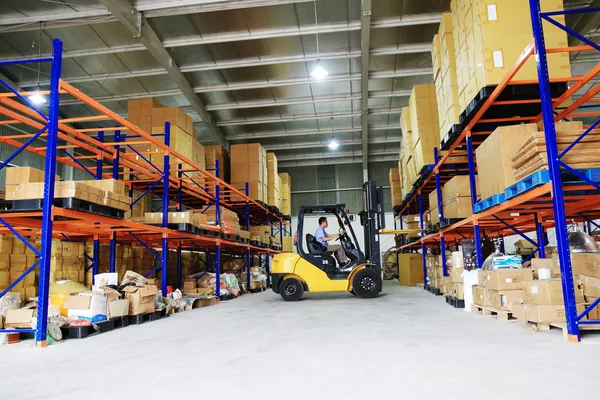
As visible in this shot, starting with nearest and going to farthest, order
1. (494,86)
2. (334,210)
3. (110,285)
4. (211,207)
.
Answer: (494,86), (110,285), (334,210), (211,207)

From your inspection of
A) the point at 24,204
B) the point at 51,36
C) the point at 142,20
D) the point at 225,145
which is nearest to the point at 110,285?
the point at 24,204

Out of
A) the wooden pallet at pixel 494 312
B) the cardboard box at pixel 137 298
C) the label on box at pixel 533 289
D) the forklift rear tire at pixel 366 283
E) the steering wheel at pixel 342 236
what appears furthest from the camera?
the steering wheel at pixel 342 236

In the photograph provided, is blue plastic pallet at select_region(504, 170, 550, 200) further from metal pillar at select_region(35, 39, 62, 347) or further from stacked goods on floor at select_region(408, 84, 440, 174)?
metal pillar at select_region(35, 39, 62, 347)

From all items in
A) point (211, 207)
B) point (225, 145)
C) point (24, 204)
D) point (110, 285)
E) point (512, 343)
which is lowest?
point (512, 343)

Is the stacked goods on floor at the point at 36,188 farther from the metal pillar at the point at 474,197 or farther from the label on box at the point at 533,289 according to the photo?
the metal pillar at the point at 474,197

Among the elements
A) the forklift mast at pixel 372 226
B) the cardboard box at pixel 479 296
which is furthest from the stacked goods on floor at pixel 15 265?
the cardboard box at pixel 479 296

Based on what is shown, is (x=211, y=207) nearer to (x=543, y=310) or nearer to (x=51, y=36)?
(x=51, y=36)

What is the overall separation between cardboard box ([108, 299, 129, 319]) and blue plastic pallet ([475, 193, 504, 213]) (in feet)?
18.7

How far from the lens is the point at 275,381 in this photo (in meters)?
3.09

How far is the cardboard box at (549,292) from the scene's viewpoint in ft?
15.4

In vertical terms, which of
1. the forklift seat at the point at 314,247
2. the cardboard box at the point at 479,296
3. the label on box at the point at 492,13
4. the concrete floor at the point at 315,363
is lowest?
the concrete floor at the point at 315,363

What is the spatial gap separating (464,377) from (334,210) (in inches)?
287

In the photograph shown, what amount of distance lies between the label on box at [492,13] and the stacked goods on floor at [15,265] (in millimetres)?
8221

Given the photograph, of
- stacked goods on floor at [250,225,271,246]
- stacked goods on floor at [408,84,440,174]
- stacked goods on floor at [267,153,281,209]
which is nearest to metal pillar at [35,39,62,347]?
stacked goods on floor at [408,84,440,174]
